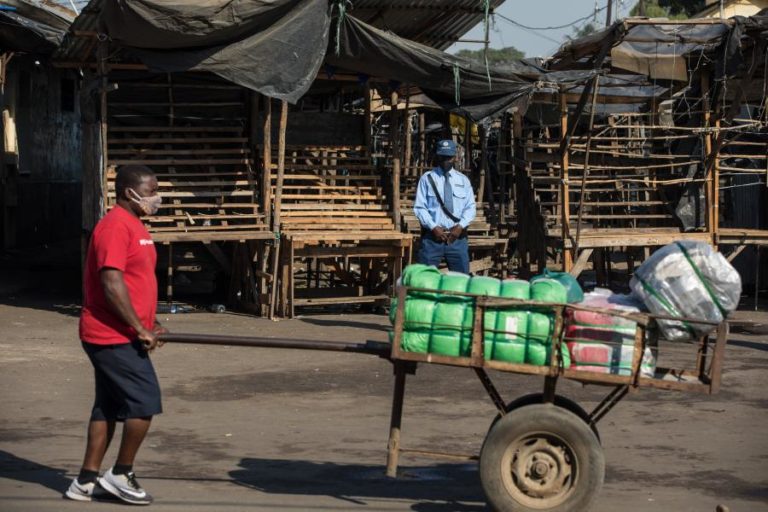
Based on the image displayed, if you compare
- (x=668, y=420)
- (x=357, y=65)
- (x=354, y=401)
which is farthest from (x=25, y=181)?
(x=668, y=420)

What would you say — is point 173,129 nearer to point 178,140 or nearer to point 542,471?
point 178,140

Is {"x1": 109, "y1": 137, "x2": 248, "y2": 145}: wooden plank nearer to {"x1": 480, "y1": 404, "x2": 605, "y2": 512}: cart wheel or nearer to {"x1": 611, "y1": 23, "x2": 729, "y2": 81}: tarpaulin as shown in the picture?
{"x1": 611, "y1": 23, "x2": 729, "y2": 81}: tarpaulin

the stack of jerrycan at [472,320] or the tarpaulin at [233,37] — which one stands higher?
the tarpaulin at [233,37]

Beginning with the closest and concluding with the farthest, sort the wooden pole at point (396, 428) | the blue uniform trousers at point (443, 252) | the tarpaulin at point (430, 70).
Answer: the wooden pole at point (396, 428) < the blue uniform trousers at point (443, 252) < the tarpaulin at point (430, 70)

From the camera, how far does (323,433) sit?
28.3 feet

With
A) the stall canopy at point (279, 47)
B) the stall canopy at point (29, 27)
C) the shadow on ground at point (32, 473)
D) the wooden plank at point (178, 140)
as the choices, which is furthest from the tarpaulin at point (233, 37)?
the shadow on ground at point (32, 473)

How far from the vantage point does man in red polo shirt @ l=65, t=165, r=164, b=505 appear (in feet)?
21.1

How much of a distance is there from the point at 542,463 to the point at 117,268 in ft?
8.03

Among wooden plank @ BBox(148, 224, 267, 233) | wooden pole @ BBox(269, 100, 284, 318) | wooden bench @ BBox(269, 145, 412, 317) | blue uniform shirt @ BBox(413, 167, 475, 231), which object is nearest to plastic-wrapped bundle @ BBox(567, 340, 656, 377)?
blue uniform shirt @ BBox(413, 167, 475, 231)

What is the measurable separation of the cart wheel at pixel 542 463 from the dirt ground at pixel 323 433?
0.46m

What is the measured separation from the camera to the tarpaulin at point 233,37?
13055 millimetres

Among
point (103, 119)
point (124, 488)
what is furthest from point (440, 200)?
point (124, 488)

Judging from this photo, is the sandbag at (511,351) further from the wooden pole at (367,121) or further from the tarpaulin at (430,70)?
the wooden pole at (367,121)

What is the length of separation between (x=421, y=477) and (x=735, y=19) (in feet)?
29.5
